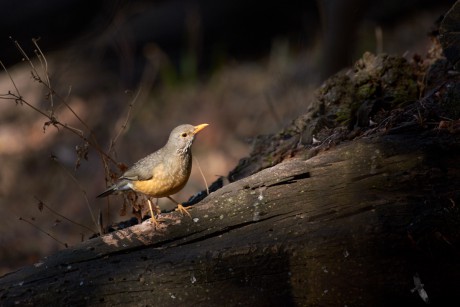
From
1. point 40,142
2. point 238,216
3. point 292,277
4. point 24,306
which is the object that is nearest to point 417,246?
point 292,277

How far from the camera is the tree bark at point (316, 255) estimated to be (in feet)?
11.5

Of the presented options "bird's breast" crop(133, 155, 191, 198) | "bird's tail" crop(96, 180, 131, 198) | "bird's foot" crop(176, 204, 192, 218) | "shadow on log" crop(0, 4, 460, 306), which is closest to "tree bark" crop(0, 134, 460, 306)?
"shadow on log" crop(0, 4, 460, 306)

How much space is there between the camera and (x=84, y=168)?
8.77 metres

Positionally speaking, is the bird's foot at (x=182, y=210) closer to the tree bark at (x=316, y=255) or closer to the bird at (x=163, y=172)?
the tree bark at (x=316, y=255)

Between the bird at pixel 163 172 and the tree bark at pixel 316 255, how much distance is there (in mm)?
481

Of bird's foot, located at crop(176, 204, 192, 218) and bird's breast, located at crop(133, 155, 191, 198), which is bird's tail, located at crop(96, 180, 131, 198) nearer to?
bird's breast, located at crop(133, 155, 191, 198)

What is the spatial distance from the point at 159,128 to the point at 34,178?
5.59ft

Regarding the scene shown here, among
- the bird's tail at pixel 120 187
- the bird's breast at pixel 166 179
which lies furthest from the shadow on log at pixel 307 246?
the bird's tail at pixel 120 187

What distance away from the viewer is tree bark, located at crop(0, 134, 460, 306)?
138 inches

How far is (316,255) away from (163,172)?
1.05 m

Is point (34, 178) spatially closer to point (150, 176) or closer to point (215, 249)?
point (150, 176)

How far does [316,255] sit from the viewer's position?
354 centimetres

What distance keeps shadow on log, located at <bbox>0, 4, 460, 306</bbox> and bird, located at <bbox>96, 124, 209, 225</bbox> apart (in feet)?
1.19

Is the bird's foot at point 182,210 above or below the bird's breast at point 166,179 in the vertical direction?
below
